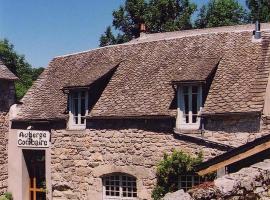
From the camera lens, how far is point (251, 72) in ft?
48.5

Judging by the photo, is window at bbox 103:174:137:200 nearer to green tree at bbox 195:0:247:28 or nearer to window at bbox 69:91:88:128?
window at bbox 69:91:88:128

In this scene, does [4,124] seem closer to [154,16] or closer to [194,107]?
[194,107]

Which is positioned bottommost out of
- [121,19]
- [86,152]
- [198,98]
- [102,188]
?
[102,188]

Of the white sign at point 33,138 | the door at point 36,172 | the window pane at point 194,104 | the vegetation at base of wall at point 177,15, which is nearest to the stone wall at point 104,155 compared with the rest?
the white sign at point 33,138

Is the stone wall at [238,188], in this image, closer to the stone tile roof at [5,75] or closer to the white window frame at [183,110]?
the white window frame at [183,110]

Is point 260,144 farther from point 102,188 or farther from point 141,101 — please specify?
point 102,188

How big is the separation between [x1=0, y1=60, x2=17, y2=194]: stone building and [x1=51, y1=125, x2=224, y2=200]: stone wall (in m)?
2.50

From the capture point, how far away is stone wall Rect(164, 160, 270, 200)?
17.7 ft

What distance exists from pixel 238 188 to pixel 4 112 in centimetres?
1501

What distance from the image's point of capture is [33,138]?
60.8 ft

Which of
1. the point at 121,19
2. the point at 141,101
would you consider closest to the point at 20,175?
the point at 141,101

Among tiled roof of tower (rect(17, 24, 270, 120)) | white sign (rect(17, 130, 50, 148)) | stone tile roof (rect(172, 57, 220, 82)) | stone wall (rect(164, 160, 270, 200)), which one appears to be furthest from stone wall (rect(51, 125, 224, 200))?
stone wall (rect(164, 160, 270, 200))

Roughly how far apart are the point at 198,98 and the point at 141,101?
7.43ft

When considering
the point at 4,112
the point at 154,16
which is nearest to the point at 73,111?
the point at 4,112
